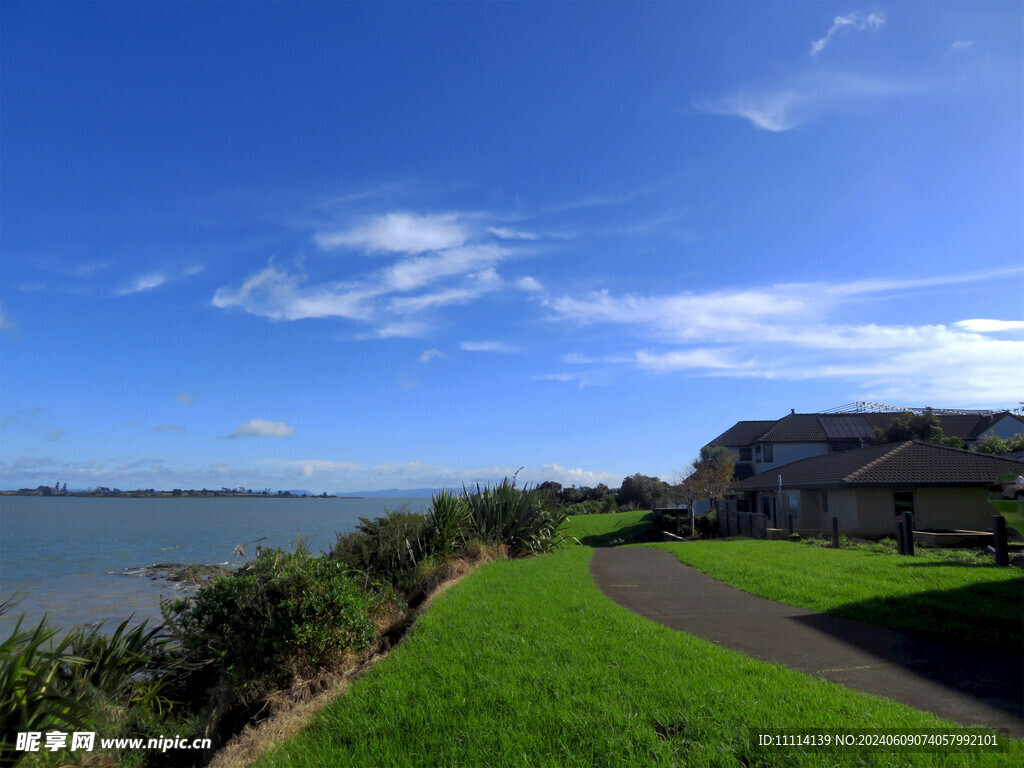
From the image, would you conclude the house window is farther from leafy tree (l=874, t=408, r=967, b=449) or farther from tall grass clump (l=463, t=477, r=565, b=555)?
leafy tree (l=874, t=408, r=967, b=449)

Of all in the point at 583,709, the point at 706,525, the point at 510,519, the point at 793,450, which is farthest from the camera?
the point at 793,450

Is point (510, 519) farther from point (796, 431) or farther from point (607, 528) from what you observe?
point (796, 431)

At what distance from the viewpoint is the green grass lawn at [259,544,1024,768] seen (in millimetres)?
4355

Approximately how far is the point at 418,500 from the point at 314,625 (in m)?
9.84

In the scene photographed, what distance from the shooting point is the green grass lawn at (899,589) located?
7672mm

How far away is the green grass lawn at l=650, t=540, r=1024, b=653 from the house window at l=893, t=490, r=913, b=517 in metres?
11.4

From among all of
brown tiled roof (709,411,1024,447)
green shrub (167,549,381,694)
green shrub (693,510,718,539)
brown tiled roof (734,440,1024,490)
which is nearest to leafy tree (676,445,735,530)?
green shrub (693,510,718,539)

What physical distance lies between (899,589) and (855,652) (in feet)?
13.5

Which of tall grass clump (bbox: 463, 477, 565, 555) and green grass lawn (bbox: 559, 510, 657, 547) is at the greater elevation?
tall grass clump (bbox: 463, 477, 565, 555)

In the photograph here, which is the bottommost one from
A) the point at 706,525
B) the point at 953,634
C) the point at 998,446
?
the point at 706,525

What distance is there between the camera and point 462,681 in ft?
19.4
